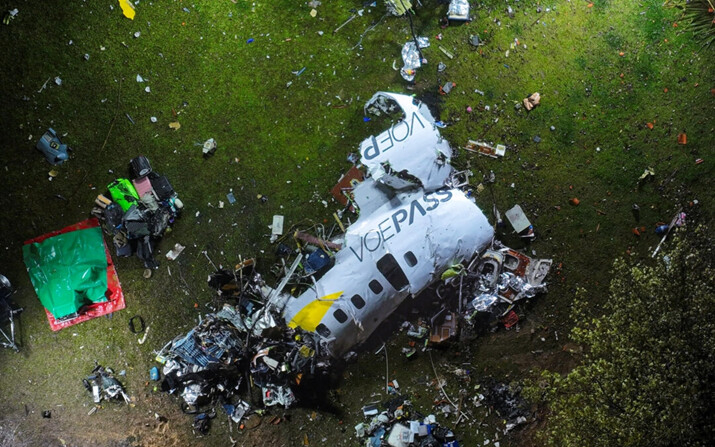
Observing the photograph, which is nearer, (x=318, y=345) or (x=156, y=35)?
(x=318, y=345)

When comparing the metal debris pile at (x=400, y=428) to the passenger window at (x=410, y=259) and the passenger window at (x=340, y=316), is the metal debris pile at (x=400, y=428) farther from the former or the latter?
the passenger window at (x=410, y=259)

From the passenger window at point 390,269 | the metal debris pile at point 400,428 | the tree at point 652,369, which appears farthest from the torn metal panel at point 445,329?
the tree at point 652,369

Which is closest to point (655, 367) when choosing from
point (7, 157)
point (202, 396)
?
point (202, 396)

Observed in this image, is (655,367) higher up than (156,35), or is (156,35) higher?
(156,35)

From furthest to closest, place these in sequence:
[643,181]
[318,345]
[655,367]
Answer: [643,181], [318,345], [655,367]

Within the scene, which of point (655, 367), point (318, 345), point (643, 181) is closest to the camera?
point (655, 367)

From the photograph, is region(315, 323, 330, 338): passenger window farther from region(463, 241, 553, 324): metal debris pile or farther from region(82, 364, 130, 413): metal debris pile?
region(82, 364, 130, 413): metal debris pile

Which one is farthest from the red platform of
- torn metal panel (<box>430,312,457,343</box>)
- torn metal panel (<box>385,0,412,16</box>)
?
torn metal panel (<box>385,0,412,16</box>)

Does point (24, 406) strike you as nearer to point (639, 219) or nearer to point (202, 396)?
point (202, 396)
